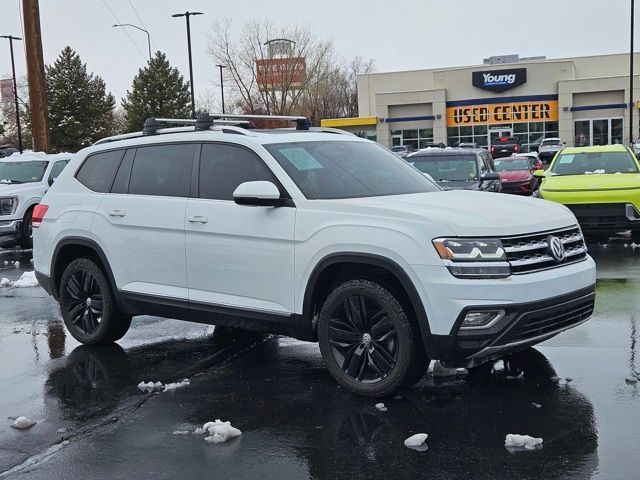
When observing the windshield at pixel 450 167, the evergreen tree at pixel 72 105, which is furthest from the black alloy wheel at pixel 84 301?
the evergreen tree at pixel 72 105

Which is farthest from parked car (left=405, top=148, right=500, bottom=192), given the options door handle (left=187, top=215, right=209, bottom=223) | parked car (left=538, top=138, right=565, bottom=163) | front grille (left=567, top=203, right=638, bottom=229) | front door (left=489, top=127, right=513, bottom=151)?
front door (left=489, top=127, right=513, bottom=151)

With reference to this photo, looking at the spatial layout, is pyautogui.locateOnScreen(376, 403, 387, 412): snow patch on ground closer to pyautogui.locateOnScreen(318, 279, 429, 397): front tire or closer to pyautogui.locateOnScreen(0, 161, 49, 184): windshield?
pyautogui.locateOnScreen(318, 279, 429, 397): front tire

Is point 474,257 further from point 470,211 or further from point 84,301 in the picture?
point 84,301

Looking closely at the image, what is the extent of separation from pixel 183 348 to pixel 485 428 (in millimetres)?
3312

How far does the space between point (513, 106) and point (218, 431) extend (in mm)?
58402

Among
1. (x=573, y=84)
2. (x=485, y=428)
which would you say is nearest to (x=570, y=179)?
(x=485, y=428)

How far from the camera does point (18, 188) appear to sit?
613 inches

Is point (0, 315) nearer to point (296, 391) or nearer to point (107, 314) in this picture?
point (107, 314)

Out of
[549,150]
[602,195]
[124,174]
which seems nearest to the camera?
[124,174]

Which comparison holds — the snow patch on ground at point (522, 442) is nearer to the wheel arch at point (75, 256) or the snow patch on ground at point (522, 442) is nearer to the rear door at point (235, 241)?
the rear door at point (235, 241)

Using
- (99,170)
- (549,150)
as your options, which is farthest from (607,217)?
(549,150)

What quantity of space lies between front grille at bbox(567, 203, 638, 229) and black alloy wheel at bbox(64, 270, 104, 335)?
7.72 m

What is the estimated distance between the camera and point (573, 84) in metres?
56.9

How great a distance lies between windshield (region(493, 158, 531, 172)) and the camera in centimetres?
2320
